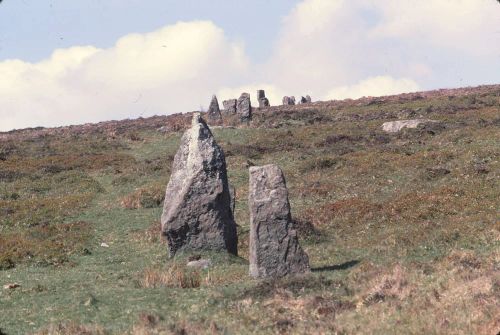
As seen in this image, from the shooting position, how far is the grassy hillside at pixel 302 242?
14.3 meters

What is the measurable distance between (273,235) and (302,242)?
601cm

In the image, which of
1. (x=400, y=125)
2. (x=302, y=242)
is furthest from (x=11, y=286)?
(x=400, y=125)

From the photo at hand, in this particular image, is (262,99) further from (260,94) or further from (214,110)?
(214,110)

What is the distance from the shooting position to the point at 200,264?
72.8 feet

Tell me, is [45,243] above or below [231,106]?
below

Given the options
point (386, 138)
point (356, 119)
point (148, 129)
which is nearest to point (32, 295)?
point (386, 138)

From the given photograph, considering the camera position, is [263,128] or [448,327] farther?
[263,128]

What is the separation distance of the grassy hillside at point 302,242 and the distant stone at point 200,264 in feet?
1.10

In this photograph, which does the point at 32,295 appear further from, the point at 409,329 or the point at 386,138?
the point at 386,138

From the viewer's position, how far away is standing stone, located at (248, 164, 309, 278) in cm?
1922

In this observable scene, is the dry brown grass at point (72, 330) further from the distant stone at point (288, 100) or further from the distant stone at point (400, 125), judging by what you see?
the distant stone at point (288, 100)

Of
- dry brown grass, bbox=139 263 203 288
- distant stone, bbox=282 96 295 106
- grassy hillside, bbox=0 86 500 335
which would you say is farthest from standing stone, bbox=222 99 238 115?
dry brown grass, bbox=139 263 203 288

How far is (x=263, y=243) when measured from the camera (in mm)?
19266

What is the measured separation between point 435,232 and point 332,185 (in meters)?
11.6
